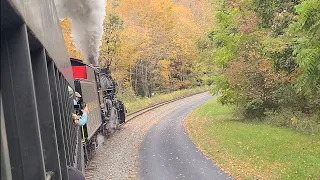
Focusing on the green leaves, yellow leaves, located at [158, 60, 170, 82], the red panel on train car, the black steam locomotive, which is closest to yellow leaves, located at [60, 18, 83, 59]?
the black steam locomotive

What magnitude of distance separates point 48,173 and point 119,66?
33043 mm

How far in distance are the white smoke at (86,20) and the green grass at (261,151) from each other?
734 centimetres

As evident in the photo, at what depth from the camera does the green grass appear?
34.2ft

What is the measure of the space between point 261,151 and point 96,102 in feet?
20.1

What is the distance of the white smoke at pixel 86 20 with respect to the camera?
63.4ft

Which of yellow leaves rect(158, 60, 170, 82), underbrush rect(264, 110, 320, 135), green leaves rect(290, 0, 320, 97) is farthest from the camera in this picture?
yellow leaves rect(158, 60, 170, 82)

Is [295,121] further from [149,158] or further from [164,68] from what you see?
[164,68]

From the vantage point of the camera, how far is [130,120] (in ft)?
83.7

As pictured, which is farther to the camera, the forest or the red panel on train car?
the red panel on train car

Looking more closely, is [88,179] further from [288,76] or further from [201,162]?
[288,76]

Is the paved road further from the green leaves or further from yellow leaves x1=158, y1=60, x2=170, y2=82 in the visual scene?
yellow leaves x1=158, y1=60, x2=170, y2=82

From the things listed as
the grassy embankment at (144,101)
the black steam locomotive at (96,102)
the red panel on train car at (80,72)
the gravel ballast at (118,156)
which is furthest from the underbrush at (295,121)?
the grassy embankment at (144,101)

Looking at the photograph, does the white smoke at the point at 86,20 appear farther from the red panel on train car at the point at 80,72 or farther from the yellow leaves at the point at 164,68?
the yellow leaves at the point at 164,68

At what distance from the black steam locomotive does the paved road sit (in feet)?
6.10
